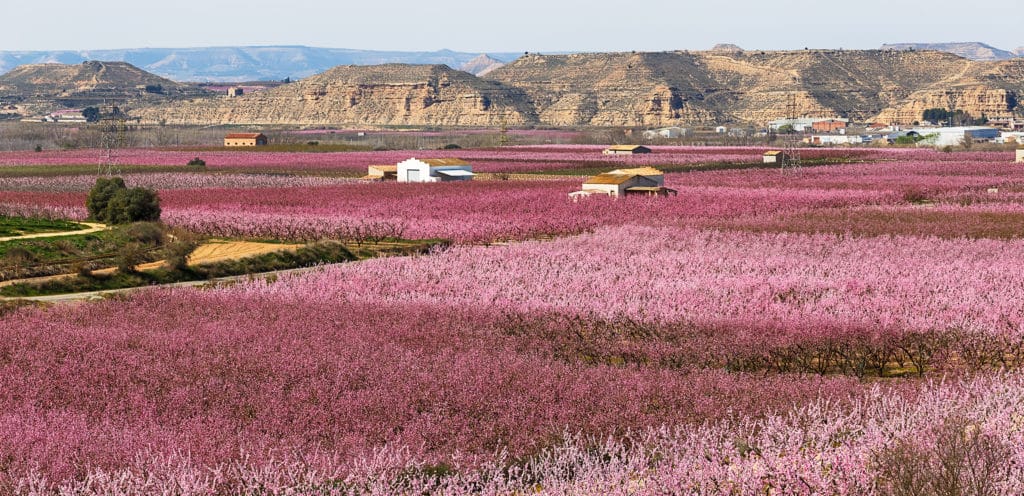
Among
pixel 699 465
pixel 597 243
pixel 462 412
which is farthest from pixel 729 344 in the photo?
pixel 597 243

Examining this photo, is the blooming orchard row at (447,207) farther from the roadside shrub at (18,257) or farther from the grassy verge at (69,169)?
the grassy verge at (69,169)

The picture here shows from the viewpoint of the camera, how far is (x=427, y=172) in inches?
3401

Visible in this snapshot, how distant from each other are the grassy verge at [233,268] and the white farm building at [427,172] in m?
42.3

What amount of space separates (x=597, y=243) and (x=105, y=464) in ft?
95.8

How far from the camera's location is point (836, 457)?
1210 cm

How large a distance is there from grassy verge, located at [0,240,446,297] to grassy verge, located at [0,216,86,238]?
10.3m

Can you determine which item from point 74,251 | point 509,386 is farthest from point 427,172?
point 509,386

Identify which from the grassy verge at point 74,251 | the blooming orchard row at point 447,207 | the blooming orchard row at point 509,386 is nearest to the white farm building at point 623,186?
the blooming orchard row at point 447,207

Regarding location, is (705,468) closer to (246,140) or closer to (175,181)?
(175,181)

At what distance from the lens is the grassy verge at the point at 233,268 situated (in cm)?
3162

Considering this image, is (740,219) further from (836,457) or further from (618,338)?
(836,457)

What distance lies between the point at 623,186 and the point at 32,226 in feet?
102

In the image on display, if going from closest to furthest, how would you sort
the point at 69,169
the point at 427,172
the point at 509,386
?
1. the point at 509,386
2. the point at 427,172
3. the point at 69,169

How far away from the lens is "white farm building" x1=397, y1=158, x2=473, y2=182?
86375 mm
